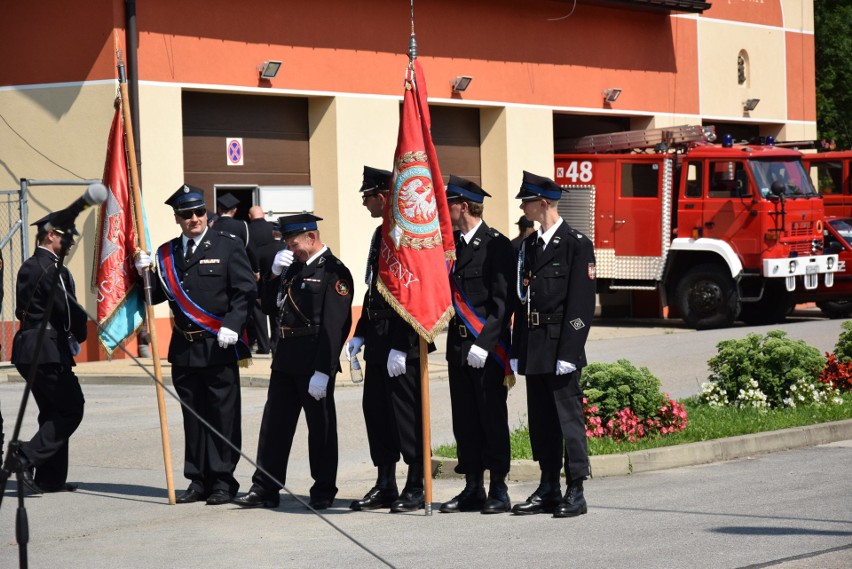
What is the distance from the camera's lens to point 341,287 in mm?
9398

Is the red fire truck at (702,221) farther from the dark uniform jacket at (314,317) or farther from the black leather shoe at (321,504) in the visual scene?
the black leather shoe at (321,504)

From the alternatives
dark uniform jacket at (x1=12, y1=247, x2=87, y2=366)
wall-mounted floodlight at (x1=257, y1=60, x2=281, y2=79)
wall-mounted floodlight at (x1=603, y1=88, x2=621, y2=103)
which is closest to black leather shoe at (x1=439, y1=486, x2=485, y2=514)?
dark uniform jacket at (x1=12, y1=247, x2=87, y2=366)

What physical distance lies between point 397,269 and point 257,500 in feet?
6.05

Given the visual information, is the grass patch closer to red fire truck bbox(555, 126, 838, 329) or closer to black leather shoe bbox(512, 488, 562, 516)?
black leather shoe bbox(512, 488, 562, 516)

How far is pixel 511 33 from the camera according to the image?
24578 mm

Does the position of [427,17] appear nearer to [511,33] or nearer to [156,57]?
[511,33]

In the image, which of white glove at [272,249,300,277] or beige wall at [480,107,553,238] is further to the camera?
beige wall at [480,107,553,238]

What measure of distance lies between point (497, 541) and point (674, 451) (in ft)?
10.2

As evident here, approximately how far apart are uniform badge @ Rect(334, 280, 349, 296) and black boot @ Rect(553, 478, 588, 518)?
197cm

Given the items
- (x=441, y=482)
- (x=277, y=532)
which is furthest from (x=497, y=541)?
(x=441, y=482)

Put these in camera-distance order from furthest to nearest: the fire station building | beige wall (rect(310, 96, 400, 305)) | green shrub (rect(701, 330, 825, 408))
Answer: beige wall (rect(310, 96, 400, 305)) → the fire station building → green shrub (rect(701, 330, 825, 408))

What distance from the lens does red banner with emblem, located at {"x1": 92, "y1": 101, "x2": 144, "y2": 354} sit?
32.7 ft

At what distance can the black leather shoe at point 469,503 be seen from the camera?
904 centimetres

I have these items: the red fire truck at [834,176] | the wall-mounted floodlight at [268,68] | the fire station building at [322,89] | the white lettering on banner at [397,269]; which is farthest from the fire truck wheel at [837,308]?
the white lettering on banner at [397,269]
